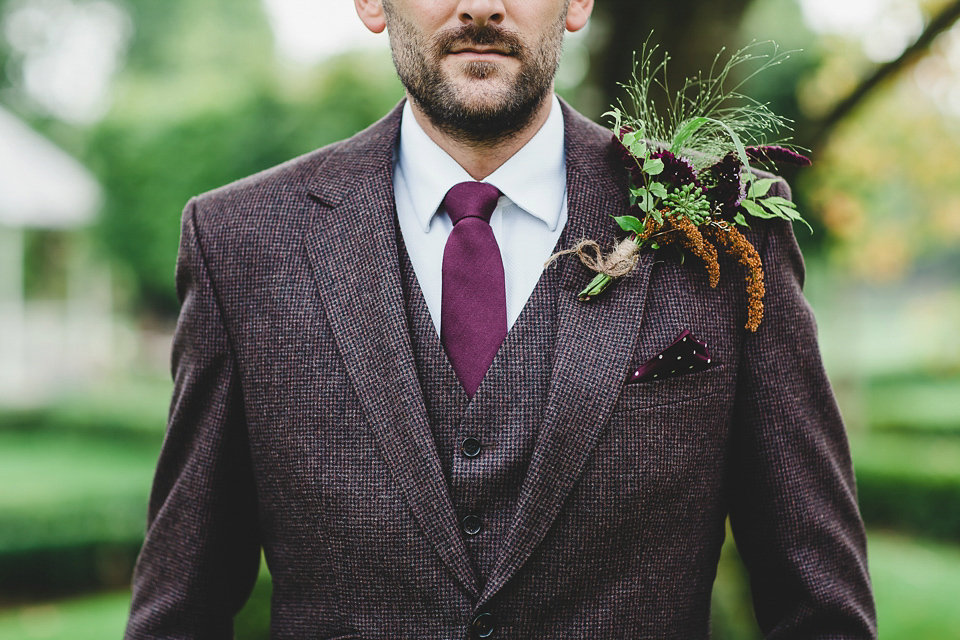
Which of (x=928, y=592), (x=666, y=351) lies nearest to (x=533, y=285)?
(x=666, y=351)

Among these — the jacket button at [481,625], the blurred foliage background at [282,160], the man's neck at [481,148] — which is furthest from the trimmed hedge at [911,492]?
the jacket button at [481,625]

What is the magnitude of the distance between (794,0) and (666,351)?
14.6 m

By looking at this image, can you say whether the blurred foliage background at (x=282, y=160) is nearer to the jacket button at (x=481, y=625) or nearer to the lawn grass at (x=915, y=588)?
the lawn grass at (x=915, y=588)

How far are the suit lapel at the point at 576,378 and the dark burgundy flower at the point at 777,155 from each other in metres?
0.33

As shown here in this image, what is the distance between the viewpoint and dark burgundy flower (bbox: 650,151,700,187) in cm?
189

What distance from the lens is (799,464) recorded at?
1912mm

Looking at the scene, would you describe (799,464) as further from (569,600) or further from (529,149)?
(529,149)

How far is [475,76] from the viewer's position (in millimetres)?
1848

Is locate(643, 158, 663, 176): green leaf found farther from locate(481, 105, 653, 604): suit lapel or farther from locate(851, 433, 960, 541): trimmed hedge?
locate(851, 433, 960, 541): trimmed hedge

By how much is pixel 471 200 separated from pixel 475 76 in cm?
27

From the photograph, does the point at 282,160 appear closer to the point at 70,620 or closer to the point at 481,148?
the point at 70,620

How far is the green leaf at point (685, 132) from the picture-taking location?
1853mm

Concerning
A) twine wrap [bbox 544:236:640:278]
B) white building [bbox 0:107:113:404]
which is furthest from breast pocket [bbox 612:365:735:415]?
white building [bbox 0:107:113:404]

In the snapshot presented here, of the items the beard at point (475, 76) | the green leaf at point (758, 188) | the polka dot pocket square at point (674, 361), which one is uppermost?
the beard at point (475, 76)
